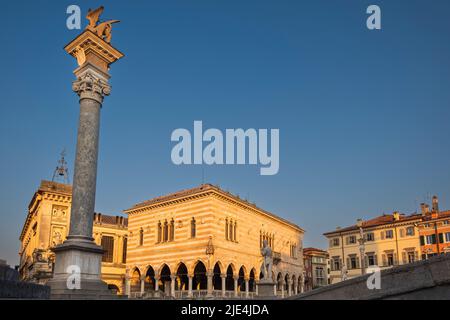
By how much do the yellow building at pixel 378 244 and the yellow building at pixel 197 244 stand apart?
15.7 meters

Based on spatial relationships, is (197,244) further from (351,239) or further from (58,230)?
(351,239)

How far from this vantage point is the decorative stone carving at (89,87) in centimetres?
1213

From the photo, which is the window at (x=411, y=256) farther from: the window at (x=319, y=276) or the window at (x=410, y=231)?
the window at (x=319, y=276)

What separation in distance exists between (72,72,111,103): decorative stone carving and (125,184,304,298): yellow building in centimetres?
2237

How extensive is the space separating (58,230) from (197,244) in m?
13.3

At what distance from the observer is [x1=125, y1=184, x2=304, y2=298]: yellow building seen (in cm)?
3388

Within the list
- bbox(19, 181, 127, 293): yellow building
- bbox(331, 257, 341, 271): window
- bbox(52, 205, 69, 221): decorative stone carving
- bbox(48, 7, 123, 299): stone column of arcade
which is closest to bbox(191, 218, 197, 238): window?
bbox(19, 181, 127, 293): yellow building

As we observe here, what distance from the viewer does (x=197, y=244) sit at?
3419cm

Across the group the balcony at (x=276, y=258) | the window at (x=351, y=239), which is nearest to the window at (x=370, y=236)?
the window at (x=351, y=239)

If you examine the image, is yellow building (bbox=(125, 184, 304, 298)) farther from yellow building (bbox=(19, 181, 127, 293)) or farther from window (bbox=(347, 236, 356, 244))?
window (bbox=(347, 236, 356, 244))
